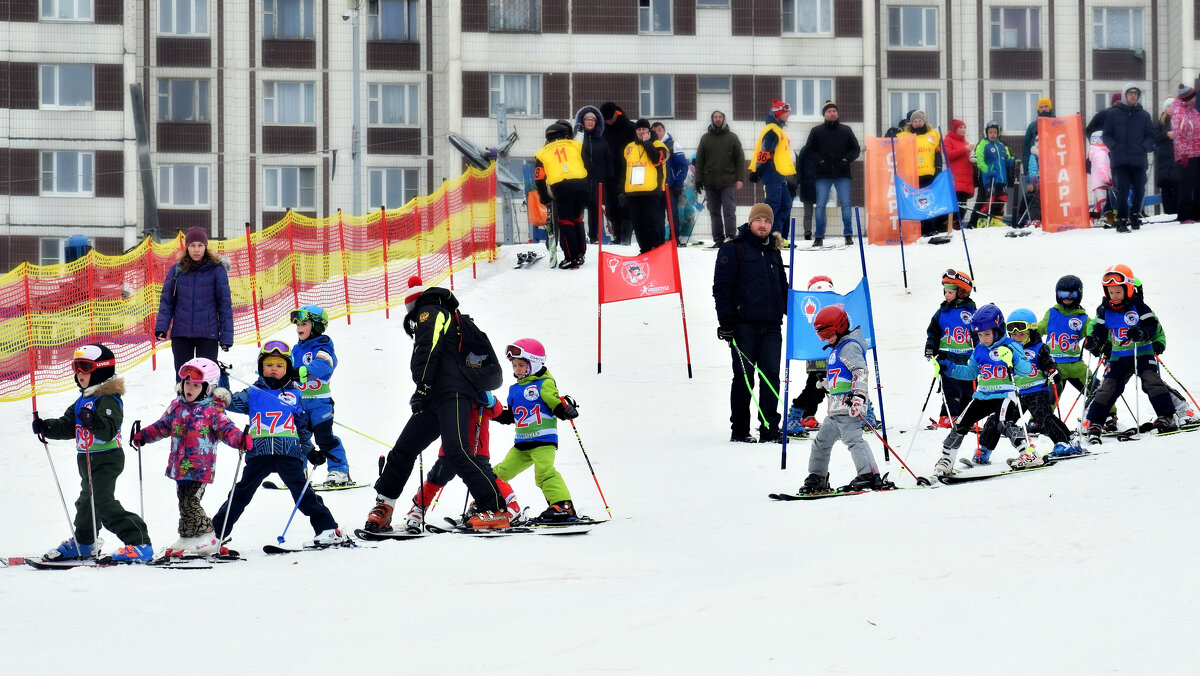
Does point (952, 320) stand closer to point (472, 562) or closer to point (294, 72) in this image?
point (472, 562)

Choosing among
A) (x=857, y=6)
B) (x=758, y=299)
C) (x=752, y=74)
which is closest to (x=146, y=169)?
(x=752, y=74)

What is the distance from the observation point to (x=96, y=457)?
894cm

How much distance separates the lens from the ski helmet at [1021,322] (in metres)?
12.3

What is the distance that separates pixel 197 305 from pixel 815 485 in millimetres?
5915

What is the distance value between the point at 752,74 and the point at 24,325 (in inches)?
1098

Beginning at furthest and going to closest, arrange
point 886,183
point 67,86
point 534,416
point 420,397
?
1. point 67,86
2. point 886,183
3. point 534,416
4. point 420,397

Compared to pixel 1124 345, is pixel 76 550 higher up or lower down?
lower down

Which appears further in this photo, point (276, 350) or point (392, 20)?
point (392, 20)

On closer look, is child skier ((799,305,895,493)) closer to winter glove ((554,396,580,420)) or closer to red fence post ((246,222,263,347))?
winter glove ((554,396,580,420))

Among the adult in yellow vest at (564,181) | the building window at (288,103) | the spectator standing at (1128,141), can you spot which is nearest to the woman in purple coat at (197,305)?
the adult in yellow vest at (564,181)

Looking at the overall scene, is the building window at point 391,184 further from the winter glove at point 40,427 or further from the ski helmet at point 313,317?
the winter glove at point 40,427

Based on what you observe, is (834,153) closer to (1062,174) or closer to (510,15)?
(1062,174)

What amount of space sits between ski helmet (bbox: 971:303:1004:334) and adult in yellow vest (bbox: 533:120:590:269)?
8673mm

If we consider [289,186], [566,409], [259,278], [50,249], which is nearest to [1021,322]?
[566,409]
